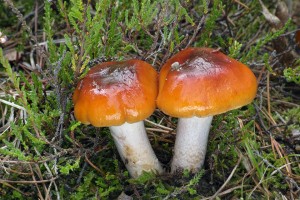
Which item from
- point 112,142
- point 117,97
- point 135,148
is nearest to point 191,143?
point 135,148

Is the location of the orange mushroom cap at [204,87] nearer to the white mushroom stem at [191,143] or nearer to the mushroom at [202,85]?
the mushroom at [202,85]

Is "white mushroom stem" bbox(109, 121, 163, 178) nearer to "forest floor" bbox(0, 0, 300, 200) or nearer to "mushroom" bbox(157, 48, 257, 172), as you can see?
"forest floor" bbox(0, 0, 300, 200)

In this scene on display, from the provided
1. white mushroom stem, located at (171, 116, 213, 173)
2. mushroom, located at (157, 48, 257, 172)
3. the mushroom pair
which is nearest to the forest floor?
white mushroom stem, located at (171, 116, 213, 173)

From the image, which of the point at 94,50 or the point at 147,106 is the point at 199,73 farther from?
the point at 94,50

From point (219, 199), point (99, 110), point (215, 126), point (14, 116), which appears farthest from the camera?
point (14, 116)

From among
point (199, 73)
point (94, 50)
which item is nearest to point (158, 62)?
point (94, 50)

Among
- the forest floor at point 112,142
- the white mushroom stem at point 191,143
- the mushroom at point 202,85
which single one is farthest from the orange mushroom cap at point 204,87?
the forest floor at point 112,142
